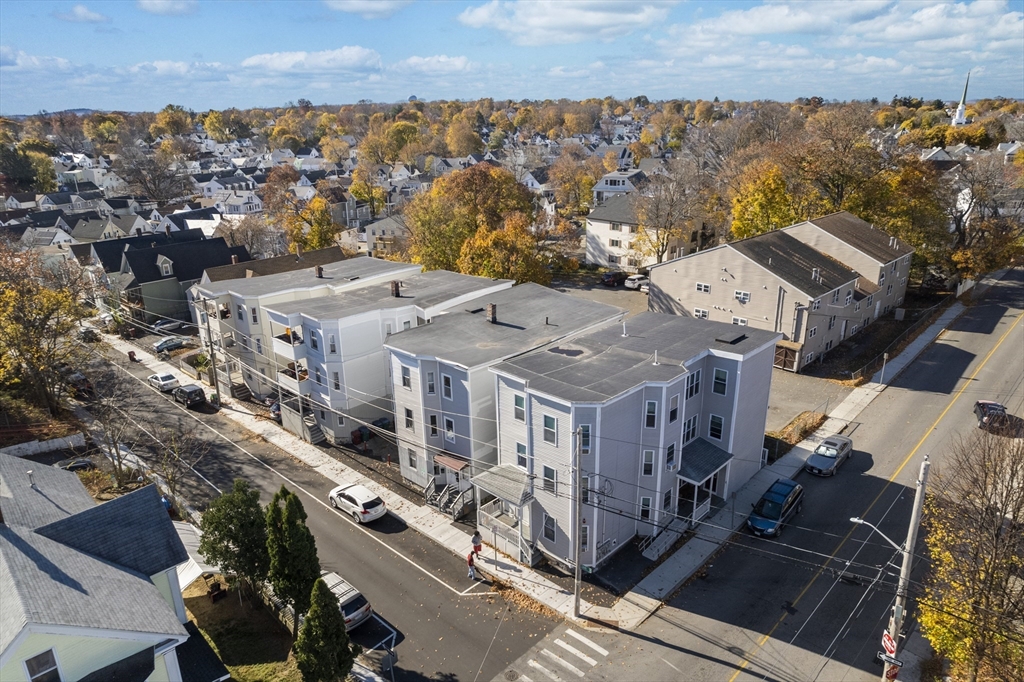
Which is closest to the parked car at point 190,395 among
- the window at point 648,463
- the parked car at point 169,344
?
the parked car at point 169,344

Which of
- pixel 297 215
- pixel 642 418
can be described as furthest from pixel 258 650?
pixel 297 215

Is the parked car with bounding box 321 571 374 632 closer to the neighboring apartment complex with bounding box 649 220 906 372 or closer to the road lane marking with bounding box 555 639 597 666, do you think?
the road lane marking with bounding box 555 639 597 666

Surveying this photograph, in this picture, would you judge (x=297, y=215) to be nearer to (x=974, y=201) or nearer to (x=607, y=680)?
(x=607, y=680)

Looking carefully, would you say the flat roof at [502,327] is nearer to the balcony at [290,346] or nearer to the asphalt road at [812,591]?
the balcony at [290,346]

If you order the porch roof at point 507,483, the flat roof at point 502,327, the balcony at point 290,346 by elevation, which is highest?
the flat roof at point 502,327

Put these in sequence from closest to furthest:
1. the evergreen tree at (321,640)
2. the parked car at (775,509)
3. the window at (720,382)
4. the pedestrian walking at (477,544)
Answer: the evergreen tree at (321,640) < the pedestrian walking at (477,544) < the parked car at (775,509) < the window at (720,382)

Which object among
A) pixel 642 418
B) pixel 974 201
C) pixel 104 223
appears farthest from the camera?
pixel 104 223
